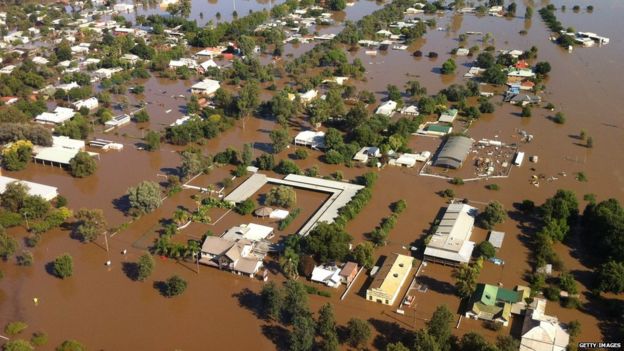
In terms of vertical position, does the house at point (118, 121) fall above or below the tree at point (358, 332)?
below

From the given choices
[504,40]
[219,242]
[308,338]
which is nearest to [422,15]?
[504,40]

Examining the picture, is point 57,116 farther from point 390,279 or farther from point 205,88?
point 390,279

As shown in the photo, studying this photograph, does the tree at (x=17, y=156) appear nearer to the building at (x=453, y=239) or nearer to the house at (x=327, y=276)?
the house at (x=327, y=276)

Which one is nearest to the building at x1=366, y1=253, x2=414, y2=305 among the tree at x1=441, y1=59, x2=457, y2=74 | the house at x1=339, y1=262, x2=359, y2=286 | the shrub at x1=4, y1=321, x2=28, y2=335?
the house at x1=339, y1=262, x2=359, y2=286

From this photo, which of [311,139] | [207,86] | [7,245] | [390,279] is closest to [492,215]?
[390,279]

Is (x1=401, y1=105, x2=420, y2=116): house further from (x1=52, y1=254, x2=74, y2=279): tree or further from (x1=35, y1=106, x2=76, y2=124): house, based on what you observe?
(x1=52, y1=254, x2=74, y2=279): tree

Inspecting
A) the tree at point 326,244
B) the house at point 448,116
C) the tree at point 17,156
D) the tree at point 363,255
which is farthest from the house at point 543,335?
the tree at point 17,156

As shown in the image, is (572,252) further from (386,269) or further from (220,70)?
(220,70)
